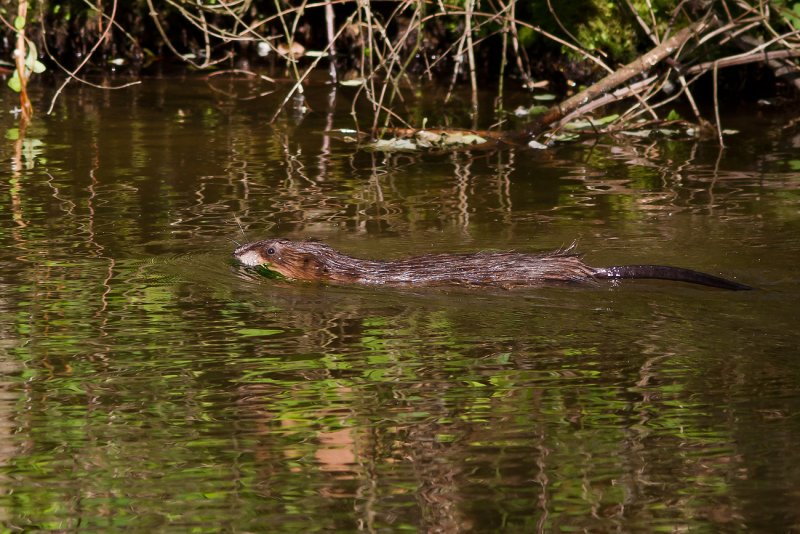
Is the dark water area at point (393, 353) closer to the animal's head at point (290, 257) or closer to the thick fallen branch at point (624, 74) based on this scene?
the animal's head at point (290, 257)

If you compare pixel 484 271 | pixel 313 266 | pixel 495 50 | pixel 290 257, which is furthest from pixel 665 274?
pixel 495 50

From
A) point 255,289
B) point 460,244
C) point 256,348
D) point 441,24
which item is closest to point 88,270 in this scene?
point 255,289

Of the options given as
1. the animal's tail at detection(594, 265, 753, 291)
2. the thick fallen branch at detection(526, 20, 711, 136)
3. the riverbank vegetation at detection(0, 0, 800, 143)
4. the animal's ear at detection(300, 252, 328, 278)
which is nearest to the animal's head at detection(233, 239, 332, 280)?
the animal's ear at detection(300, 252, 328, 278)

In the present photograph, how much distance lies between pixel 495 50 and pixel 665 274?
763cm

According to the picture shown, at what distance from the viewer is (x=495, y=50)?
13633mm

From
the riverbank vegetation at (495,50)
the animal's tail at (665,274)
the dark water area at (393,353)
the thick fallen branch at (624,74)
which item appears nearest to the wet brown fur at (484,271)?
the animal's tail at (665,274)

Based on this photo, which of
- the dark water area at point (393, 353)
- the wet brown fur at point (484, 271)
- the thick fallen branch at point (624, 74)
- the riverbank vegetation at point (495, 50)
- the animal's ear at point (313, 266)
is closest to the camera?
the dark water area at point (393, 353)

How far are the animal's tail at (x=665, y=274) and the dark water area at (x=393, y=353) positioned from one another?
0.06 metres

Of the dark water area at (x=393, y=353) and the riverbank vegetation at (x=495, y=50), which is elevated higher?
the riverbank vegetation at (x=495, y=50)

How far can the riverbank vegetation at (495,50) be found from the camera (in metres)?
9.58

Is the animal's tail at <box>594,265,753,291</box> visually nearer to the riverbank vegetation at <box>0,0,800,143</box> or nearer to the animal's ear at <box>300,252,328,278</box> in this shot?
the animal's ear at <box>300,252,328,278</box>

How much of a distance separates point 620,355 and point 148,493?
2173 mm

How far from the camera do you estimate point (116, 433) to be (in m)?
4.56

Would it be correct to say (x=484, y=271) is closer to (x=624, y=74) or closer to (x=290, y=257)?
(x=290, y=257)
